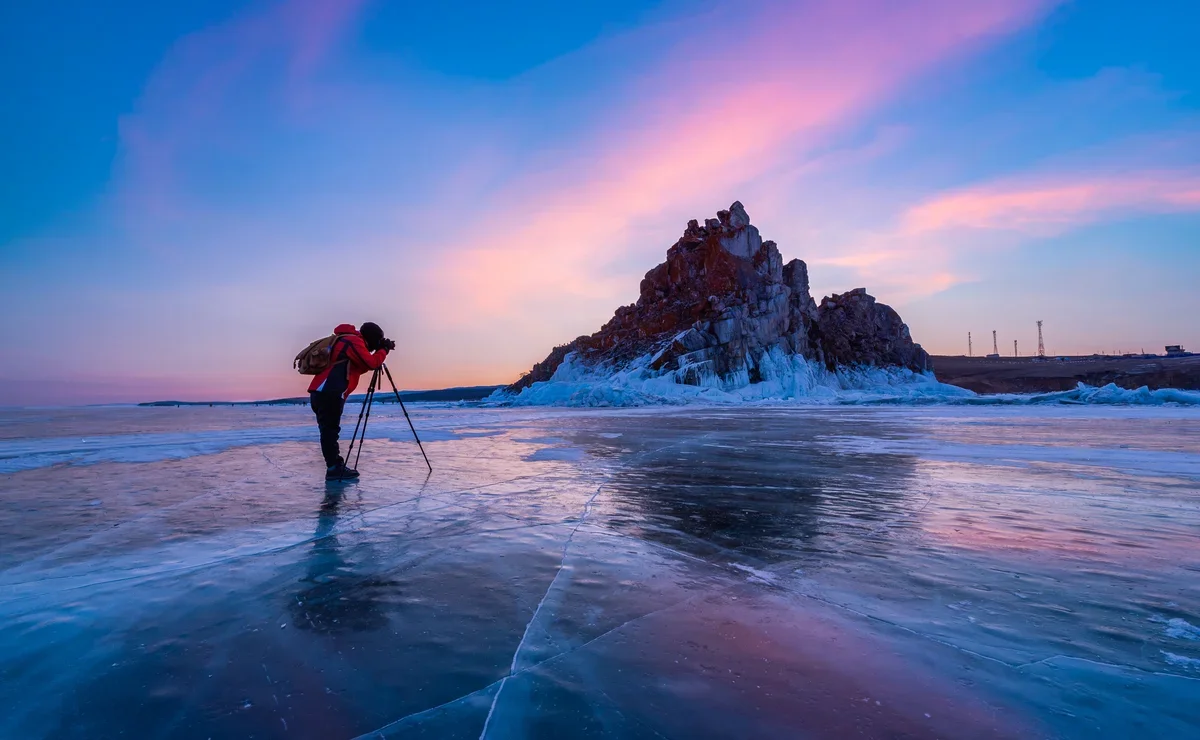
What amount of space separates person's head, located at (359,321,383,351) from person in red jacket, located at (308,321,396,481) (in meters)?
0.01

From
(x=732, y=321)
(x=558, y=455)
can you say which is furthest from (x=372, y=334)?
(x=732, y=321)

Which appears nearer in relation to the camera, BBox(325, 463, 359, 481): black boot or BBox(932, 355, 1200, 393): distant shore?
BBox(325, 463, 359, 481): black boot

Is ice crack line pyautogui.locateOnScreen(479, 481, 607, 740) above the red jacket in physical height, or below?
below

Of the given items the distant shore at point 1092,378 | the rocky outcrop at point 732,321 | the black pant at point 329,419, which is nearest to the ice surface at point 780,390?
the rocky outcrop at point 732,321

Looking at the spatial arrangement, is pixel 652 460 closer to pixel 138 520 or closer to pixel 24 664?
pixel 138 520

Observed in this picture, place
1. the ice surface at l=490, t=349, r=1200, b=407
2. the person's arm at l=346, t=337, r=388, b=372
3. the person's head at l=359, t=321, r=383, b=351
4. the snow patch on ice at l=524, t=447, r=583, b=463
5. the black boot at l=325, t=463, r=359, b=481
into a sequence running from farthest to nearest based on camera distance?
the ice surface at l=490, t=349, r=1200, b=407, the snow patch on ice at l=524, t=447, r=583, b=463, the person's head at l=359, t=321, r=383, b=351, the person's arm at l=346, t=337, r=388, b=372, the black boot at l=325, t=463, r=359, b=481

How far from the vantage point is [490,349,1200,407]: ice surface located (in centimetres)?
2973

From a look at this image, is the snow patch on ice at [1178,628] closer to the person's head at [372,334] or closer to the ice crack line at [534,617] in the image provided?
the ice crack line at [534,617]

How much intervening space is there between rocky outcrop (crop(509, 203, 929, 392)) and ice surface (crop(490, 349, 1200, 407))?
1.32 m

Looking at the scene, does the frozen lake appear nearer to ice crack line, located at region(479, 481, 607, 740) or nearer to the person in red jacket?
ice crack line, located at region(479, 481, 607, 740)

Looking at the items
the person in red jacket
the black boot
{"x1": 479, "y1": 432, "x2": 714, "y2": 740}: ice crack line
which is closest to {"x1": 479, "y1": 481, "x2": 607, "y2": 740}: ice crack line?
{"x1": 479, "y1": 432, "x2": 714, "y2": 740}: ice crack line

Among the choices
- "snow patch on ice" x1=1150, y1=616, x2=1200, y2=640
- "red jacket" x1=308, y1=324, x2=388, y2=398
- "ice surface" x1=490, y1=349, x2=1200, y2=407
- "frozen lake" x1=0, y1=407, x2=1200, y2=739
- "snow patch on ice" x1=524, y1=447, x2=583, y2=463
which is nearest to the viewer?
"frozen lake" x1=0, y1=407, x2=1200, y2=739

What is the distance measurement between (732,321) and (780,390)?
940 centimetres

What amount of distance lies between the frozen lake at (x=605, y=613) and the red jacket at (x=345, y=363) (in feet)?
4.70
